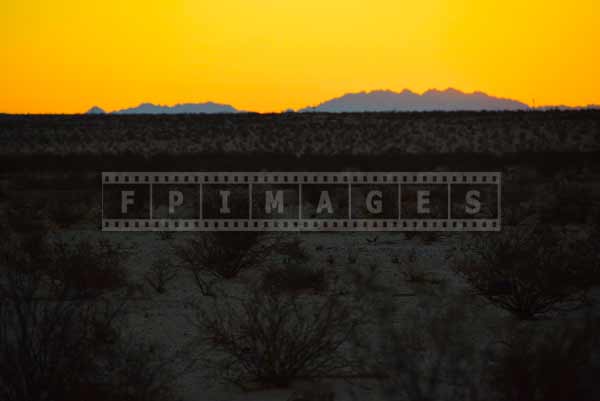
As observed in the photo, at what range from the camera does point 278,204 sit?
2430 centimetres

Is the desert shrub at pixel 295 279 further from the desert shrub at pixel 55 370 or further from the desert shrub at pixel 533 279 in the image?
the desert shrub at pixel 55 370

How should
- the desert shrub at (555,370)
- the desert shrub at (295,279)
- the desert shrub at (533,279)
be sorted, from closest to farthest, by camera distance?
the desert shrub at (555,370), the desert shrub at (533,279), the desert shrub at (295,279)

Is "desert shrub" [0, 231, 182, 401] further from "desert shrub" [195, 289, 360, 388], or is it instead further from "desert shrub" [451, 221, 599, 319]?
"desert shrub" [451, 221, 599, 319]

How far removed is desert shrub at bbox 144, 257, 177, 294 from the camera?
1134cm

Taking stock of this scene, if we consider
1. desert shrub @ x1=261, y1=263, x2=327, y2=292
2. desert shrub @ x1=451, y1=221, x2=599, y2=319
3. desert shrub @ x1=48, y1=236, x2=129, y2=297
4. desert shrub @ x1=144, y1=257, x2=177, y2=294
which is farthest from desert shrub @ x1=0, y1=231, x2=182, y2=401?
desert shrub @ x1=451, y1=221, x2=599, y2=319

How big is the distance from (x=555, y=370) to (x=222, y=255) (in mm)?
8004

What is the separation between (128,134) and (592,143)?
3962 cm

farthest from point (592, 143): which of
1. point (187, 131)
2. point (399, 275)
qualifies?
point (399, 275)

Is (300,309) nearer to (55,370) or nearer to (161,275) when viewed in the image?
(55,370)

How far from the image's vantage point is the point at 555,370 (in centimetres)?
532

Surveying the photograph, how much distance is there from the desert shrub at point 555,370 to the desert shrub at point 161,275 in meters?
6.72

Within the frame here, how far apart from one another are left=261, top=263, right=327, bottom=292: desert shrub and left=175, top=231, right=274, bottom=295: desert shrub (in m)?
1.21

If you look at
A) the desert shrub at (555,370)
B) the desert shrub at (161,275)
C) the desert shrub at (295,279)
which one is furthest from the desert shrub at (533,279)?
the desert shrub at (161,275)

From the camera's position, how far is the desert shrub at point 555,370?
17.2 ft
